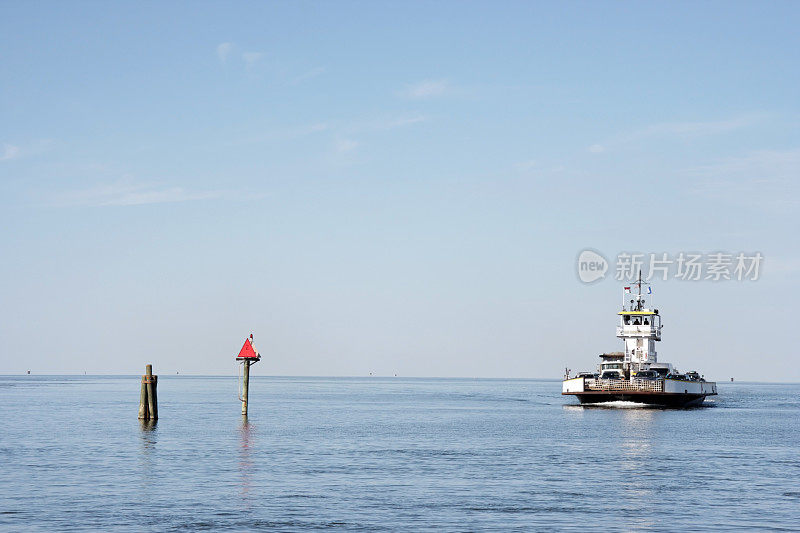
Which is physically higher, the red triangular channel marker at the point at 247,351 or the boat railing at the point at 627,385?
the red triangular channel marker at the point at 247,351

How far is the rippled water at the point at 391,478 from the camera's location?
28469mm

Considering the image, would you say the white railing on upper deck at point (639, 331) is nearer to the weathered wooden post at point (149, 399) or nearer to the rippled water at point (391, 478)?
the rippled water at point (391, 478)

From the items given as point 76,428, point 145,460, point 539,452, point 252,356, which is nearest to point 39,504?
point 145,460

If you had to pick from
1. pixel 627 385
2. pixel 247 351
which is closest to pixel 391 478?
pixel 247 351

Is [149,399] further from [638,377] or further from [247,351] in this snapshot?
[638,377]

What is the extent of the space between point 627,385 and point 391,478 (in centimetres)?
6378

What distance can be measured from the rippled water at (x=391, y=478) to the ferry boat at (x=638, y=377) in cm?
2866

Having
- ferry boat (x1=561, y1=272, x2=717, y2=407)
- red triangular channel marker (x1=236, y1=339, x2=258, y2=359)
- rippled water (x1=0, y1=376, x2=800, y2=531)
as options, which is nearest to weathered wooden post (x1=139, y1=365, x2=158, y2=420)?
rippled water (x1=0, y1=376, x2=800, y2=531)

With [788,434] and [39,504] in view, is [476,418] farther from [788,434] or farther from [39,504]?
[39,504]

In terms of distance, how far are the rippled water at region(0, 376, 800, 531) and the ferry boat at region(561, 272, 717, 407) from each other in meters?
28.7

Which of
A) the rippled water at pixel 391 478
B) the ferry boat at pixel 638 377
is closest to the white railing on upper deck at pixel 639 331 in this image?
the ferry boat at pixel 638 377

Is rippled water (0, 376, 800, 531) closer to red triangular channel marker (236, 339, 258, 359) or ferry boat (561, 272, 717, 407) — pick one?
red triangular channel marker (236, 339, 258, 359)

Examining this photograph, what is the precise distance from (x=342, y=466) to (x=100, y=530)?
16.5 meters

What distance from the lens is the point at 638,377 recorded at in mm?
99125
